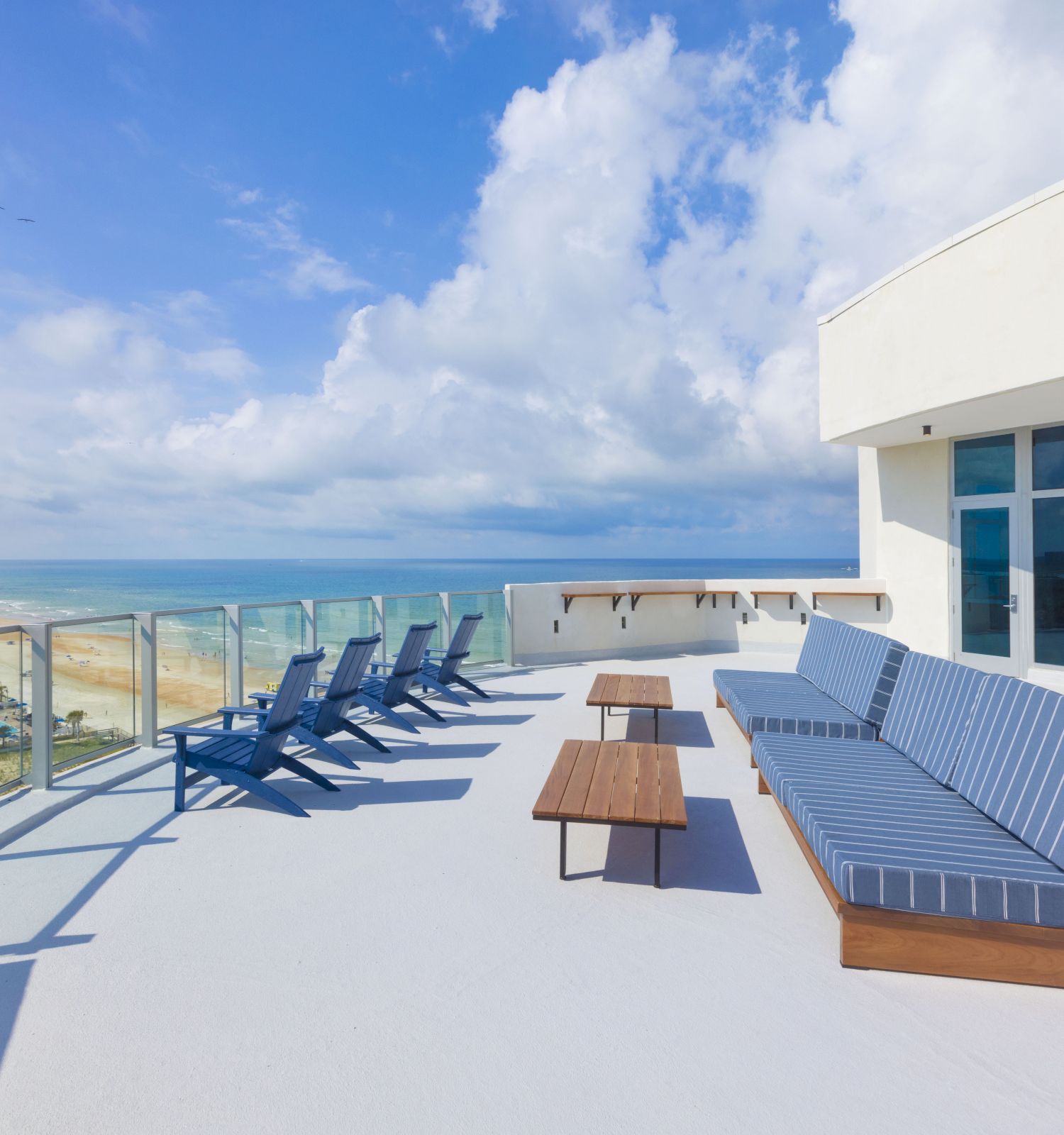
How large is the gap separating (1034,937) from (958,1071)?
0.66m

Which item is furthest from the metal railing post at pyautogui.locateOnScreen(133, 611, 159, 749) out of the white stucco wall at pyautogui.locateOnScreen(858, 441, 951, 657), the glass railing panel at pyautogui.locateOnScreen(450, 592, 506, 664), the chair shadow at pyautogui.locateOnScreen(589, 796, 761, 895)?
the white stucco wall at pyautogui.locateOnScreen(858, 441, 951, 657)

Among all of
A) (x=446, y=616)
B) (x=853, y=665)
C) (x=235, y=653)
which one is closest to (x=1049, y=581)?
(x=853, y=665)

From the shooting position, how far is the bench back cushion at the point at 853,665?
14.7 ft

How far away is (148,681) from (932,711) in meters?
5.52

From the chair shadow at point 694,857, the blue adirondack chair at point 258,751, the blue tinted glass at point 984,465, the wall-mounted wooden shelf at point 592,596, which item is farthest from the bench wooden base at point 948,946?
the wall-mounted wooden shelf at point 592,596

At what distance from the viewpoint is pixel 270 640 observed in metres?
7.04

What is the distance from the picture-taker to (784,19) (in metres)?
10.1

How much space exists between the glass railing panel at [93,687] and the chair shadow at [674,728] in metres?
4.12

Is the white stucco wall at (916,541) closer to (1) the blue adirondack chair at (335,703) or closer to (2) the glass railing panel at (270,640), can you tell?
(1) the blue adirondack chair at (335,703)

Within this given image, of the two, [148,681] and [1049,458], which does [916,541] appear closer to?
[1049,458]

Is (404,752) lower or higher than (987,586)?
lower

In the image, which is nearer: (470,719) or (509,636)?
(470,719)

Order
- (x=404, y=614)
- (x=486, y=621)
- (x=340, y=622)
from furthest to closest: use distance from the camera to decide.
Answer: (x=486, y=621) < (x=404, y=614) < (x=340, y=622)

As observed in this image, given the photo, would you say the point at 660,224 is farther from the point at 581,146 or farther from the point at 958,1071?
the point at 958,1071
